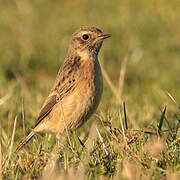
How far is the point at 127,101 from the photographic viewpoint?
8695mm

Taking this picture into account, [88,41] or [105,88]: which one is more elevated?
[88,41]

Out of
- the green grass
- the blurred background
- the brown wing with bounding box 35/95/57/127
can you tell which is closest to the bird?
the brown wing with bounding box 35/95/57/127

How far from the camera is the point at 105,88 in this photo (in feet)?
32.2

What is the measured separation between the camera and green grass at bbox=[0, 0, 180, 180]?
4648 millimetres

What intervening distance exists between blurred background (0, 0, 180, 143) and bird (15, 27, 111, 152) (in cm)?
70

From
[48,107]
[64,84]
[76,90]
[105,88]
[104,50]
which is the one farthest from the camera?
[104,50]

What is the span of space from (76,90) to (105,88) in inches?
135

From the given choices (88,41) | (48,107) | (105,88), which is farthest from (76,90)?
(105,88)

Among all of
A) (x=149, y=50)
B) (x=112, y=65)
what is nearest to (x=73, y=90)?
(x=112, y=65)

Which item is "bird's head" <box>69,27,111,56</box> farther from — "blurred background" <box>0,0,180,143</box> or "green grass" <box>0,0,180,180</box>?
"blurred background" <box>0,0,180,143</box>

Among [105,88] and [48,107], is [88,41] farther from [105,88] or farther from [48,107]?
[105,88]

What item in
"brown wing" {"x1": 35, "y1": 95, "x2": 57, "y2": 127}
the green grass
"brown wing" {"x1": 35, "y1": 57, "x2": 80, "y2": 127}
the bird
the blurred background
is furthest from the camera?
the blurred background

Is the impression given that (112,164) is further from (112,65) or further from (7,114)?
(112,65)

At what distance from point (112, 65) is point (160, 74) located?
1.67 m
